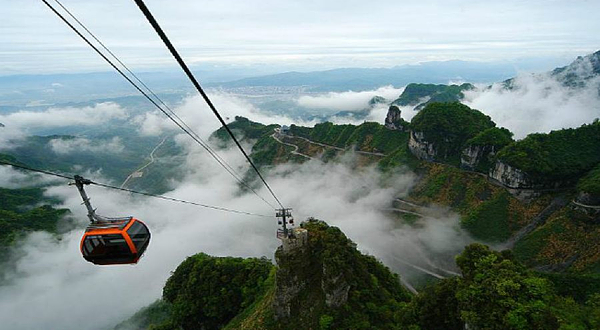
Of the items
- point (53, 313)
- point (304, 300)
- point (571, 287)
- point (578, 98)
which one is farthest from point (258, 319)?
point (578, 98)

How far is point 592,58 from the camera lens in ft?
620

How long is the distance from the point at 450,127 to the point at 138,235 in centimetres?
9331

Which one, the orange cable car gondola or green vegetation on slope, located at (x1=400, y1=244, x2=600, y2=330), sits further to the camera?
green vegetation on slope, located at (x1=400, y1=244, x2=600, y2=330)

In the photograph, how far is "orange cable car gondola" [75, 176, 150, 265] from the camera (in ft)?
47.9

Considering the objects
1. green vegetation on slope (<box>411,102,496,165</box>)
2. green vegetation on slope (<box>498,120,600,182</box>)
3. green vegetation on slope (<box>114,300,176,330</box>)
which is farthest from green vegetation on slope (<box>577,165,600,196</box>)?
green vegetation on slope (<box>114,300,176,330</box>)

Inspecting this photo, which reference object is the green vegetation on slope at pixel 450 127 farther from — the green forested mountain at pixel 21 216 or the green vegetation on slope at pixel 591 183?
the green forested mountain at pixel 21 216

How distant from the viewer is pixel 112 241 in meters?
14.8

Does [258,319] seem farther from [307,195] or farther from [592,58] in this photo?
[592,58]

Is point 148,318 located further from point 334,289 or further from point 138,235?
point 138,235

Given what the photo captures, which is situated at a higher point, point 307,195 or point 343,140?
point 343,140

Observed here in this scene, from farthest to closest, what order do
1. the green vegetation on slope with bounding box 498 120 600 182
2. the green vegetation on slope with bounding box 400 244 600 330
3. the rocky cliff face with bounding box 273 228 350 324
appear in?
the green vegetation on slope with bounding box 498 120 600 182 < the rocky cliff face with bounding box 273 228 350 324 < the green vegetation on slope with bounding box 400 244 600 330

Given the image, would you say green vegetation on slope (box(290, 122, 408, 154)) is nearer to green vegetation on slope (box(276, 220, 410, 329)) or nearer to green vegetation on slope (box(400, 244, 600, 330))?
green vegetation on slope (box(276, 220, 410, 329))

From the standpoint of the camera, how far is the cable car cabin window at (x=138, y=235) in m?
15.1

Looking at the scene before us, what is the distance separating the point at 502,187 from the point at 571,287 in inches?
1313
